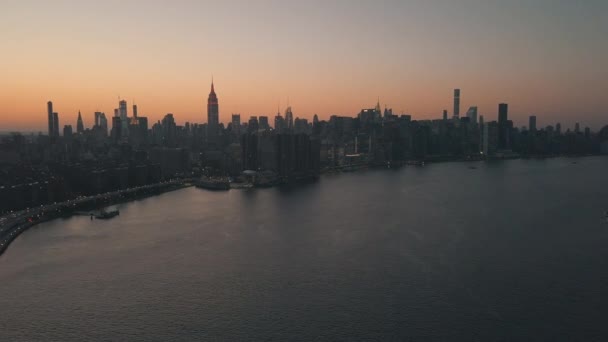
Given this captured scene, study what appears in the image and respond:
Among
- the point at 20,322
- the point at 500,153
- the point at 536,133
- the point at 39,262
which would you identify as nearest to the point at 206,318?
the point at 20,322

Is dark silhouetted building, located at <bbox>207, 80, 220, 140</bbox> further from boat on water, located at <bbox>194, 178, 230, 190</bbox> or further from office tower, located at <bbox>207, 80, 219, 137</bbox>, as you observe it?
boat on water, located at <bbox>194, 178, 230, 190</bbox>

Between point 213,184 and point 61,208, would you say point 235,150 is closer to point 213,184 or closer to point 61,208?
point 213,184

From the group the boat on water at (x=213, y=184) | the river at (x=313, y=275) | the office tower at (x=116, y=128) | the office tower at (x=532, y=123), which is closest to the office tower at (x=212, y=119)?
the office tower at (x=116, y=128)

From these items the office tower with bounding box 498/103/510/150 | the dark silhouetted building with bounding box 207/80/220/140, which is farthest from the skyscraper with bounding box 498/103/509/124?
the dark silhouetted building with bounding box 207/80/220/140

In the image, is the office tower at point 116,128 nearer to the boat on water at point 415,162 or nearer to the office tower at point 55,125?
the office tower at point 55,125

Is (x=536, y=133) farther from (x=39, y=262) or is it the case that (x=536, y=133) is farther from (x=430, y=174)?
(x=39, y=262)
